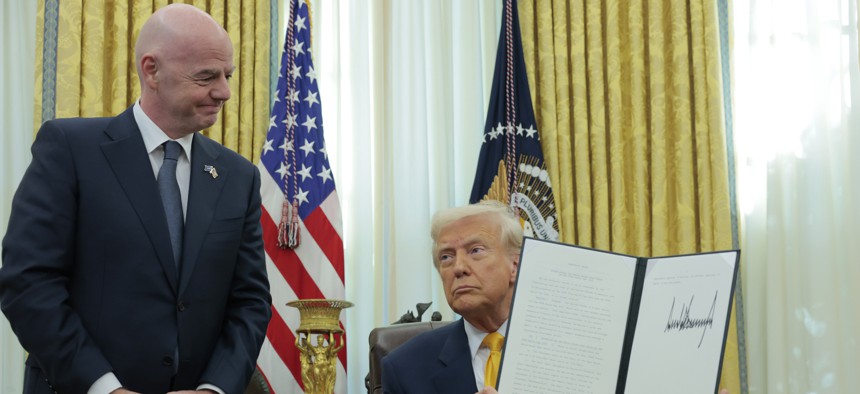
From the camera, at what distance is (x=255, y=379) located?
3.70 meters

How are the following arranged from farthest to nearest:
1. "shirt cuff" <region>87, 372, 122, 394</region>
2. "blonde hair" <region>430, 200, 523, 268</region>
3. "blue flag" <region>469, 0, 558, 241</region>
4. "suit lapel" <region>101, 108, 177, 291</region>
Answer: "blue flag" <region>469, 0, 558, 241</region> < "blonde hair" <region>430, 200, 523, 268</region> < "suit lapel" <region>101, 108, 177, 291</region> < "shirt cuff" <region>87, 372, 122, 394</region>

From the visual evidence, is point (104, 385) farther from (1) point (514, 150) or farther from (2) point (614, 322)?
(1) point (514, 150)

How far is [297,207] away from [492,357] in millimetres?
2668

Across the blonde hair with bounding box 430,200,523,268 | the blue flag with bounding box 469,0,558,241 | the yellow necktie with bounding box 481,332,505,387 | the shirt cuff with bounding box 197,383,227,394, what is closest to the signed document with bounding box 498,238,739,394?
the yellow necktie with bounding box 481,332,505,387

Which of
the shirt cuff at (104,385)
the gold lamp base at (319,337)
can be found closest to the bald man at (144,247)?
the shirt cuff at (104,385)

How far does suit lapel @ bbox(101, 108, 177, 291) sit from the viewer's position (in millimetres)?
2457

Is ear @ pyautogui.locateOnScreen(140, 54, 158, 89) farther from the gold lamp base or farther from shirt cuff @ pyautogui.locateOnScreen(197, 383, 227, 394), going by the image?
the gold lamp base

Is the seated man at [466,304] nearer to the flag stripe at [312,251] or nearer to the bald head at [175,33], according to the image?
the bald head at [175,33]

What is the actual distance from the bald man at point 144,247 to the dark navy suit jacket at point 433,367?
0.41 meters

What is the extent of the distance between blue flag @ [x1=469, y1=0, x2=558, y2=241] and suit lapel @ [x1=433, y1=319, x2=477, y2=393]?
2644mm

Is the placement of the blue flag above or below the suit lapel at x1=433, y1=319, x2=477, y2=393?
above

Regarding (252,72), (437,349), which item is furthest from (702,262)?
(252,72)

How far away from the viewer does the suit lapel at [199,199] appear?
2498 millimetres

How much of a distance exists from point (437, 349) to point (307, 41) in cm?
300
